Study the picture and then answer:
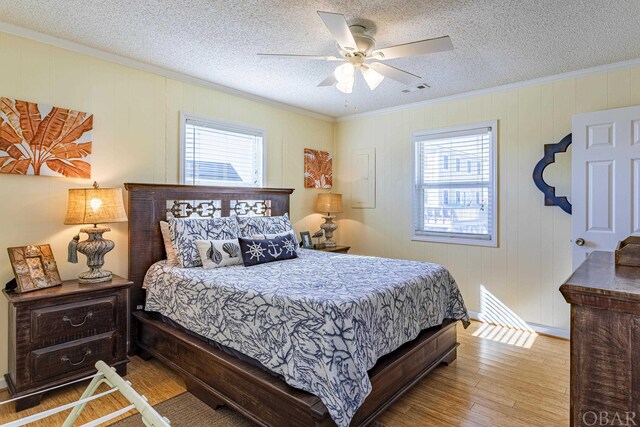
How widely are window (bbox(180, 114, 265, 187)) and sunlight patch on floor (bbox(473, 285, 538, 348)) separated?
2883 mm

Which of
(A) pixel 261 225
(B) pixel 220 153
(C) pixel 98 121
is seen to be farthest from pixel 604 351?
(B) pixel 220 153

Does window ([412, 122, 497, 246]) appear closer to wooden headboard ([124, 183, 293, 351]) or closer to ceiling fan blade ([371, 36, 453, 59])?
ceiling fan blade ([371, 36, 453, 59])

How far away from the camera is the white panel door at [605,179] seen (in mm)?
2947

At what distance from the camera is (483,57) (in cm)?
302

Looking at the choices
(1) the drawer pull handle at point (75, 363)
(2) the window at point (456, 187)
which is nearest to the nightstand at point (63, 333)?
(1) the drawer pull handle at point (75, 363)

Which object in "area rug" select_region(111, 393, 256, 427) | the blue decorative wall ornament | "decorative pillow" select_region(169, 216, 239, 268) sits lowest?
"area rug" select_region(111, 393, 256, 427)

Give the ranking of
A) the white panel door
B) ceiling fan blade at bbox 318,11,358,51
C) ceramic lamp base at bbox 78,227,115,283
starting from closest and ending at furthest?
ceiling fan blade at bbox 318,11,358,51
ceramic lamp base at bbox 78,227,115,283
the white panel door

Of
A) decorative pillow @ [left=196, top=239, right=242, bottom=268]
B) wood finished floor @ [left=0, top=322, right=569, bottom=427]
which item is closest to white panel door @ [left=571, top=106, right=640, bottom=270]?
wood finished floor @ [left=0, top=322, right=569, bottom=427]

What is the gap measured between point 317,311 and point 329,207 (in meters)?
2.94

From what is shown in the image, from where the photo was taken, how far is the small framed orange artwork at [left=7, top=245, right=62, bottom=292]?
2.40 m

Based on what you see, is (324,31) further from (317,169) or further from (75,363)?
(75,363)

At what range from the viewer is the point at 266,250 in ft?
10.5

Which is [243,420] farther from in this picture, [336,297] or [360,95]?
[360,95]

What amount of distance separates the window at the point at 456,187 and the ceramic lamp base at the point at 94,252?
130 inches
